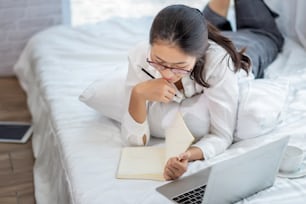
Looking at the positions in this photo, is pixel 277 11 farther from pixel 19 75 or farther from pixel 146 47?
pixel 19 75

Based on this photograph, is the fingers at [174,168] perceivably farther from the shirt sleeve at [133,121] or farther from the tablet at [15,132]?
the tablet at [15,132]

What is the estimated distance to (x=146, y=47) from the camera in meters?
1.62

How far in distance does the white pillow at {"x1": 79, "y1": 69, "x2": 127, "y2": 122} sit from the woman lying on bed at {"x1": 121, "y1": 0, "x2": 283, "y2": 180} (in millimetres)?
121

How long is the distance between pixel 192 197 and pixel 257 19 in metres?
1.16

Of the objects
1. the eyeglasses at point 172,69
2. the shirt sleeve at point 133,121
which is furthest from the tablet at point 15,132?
the eyeglasses at point 172,69

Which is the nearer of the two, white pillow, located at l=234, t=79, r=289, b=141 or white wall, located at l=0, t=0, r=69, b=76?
white pillow, located at l=234, t=79, r=289, b=141

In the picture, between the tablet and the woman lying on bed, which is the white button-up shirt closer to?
the woman lying on bed

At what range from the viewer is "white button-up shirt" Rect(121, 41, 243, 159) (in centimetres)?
153

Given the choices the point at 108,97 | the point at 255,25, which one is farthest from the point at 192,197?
the point at 255,25

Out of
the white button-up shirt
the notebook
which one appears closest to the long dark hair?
the white button-up shirt

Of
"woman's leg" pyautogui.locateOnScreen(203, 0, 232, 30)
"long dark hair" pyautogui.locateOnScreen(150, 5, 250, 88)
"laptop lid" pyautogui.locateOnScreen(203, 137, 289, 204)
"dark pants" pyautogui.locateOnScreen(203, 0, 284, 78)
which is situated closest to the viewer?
"laptop lid" pyautogui.locateOnScreen(203, 137, 289, 204)

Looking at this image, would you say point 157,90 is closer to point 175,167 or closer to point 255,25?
point 175,167

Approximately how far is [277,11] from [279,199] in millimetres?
1290

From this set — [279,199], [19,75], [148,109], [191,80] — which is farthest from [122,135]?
[19,75]
